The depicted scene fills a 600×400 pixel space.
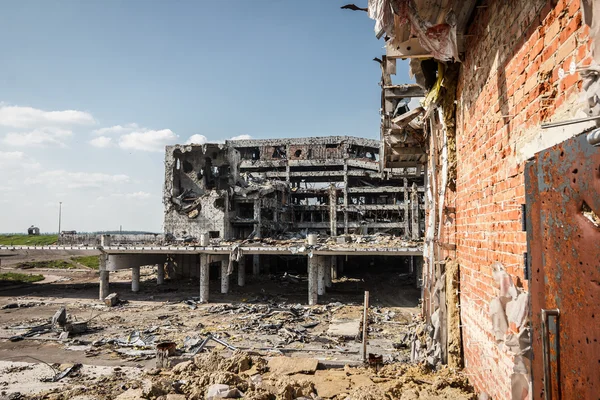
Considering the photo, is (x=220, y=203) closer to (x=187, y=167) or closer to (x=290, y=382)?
(x=187, y=167)

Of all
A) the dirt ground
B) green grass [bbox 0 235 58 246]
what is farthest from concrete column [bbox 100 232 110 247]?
green grass [bbox 0 235 58 246]

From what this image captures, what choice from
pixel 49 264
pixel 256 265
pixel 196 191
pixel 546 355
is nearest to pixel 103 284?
pixel 196 191

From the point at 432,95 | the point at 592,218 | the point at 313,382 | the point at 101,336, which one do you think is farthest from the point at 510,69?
the point at 101,336

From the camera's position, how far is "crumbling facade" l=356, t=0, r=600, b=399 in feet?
6.84

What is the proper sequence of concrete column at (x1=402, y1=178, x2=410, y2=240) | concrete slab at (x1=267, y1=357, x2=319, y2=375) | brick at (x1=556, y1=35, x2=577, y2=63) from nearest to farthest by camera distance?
1. brick at (x1=556, y1=35, x2=577, y2=63)
2. concrete slab at (x1=267, y1=357, x2=319, y2=375)
3. concrete column at (x1=402, y1=178, x2=410, y2=240)

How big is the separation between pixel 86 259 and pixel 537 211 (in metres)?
61.9

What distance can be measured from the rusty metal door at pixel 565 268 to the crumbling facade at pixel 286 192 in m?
32.2

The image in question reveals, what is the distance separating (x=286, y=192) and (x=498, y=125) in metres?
43.7

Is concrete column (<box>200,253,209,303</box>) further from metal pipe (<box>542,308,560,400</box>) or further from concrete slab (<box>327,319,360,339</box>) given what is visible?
metal pipe (<box>542,308,560,400</box>)

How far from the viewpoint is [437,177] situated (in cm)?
706

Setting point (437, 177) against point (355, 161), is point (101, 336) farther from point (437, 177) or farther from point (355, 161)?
point (355, 161)

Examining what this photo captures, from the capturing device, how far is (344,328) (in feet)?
58.1

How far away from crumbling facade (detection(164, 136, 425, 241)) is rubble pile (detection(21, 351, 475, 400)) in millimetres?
28379

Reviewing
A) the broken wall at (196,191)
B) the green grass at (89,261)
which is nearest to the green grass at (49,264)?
the green grass at (89,261)
